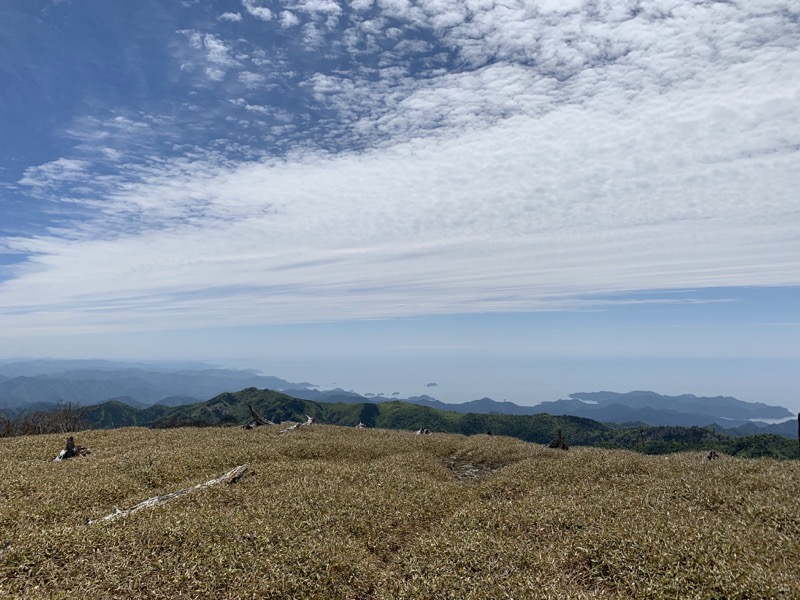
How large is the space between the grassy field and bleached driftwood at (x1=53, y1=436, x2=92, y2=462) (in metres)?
1.51

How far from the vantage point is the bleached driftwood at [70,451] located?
2914cm

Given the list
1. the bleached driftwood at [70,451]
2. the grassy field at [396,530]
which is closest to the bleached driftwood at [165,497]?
the grassy field at [396,530]

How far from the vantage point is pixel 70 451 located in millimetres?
29750

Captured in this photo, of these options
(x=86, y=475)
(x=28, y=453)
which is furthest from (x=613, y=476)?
(x=28, y=453)

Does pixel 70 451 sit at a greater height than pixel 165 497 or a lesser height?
greater

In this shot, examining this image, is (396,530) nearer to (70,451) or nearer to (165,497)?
(165,497)

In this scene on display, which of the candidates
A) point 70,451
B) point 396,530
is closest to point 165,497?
point 396,530

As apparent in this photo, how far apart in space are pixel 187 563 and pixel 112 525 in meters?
4.61

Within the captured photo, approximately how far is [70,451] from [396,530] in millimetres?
24656

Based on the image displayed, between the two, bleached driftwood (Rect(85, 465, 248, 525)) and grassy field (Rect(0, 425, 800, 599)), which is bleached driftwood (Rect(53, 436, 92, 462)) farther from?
bleached driftwood (Rect(85, 465, 248, 525))

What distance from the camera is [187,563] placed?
568 inches

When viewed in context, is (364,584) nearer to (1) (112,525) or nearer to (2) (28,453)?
(1) (112,525)

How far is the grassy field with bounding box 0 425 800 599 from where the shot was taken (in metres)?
13.4

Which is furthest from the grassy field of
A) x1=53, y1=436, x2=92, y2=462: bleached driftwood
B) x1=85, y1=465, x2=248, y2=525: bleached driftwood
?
x1=53, y1=436, x2=92, y2=462: bleached driftwood
